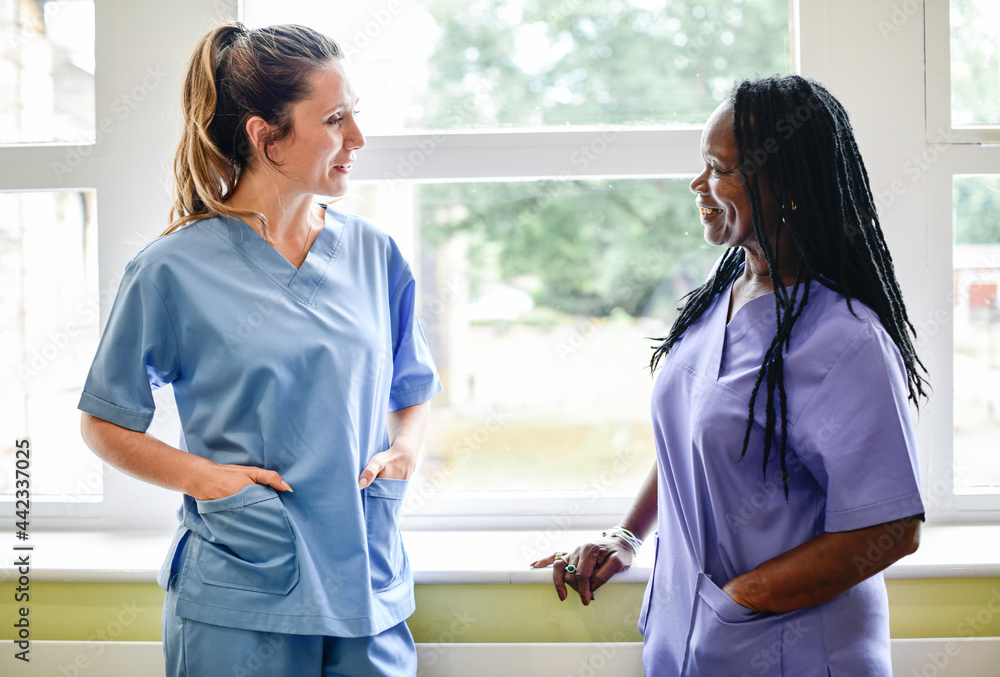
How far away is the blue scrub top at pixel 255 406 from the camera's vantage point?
958mm

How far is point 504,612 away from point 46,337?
1265 mm

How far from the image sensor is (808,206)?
895mm

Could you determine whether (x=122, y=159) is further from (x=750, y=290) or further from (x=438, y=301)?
(x=750, y=290)

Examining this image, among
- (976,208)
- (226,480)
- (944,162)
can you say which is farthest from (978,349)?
(226,480)

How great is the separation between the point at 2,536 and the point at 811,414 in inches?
66.8

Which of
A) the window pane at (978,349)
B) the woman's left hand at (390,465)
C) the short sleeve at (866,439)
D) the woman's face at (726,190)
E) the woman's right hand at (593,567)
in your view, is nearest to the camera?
the short sleeve at (866,439)

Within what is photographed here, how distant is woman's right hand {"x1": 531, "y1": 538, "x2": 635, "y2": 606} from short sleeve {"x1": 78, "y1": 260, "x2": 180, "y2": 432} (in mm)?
753

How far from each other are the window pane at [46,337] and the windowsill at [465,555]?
171 mm

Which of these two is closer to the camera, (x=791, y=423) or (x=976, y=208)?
(x=791, y=423)

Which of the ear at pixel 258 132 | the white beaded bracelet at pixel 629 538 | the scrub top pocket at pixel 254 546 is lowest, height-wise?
the white beaded bracelet at pixel 629 538

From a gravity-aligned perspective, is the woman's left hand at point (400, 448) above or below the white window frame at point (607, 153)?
below

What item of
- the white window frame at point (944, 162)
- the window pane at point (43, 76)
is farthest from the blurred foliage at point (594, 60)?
the window pane at point (43, 76)

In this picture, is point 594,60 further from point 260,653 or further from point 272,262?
point 260,653

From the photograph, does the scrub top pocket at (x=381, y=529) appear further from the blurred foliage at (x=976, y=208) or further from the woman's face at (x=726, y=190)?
the blurred foliage at (x=976, y=208)
